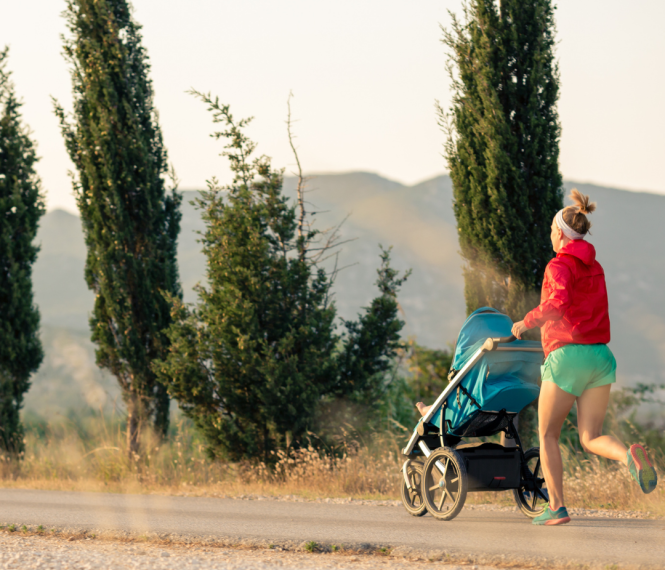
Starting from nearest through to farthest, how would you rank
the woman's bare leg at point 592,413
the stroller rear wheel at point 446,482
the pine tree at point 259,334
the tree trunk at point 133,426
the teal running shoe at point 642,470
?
the teal running shoe at point 642,470 < the woman's bare leg at point 592,413 < the stroller rear wheel at point 446,482 < the pine tree at point 259,334 < the tree trunk at point 133,426

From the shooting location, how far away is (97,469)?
11055 millimetres

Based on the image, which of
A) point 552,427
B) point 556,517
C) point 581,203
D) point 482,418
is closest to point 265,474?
point 482,418

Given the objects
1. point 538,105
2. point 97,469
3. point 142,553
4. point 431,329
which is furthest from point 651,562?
point 431,329

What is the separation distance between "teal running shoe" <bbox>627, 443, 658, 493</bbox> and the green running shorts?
0.55 meters

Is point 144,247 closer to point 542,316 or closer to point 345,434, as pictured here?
point 345,434

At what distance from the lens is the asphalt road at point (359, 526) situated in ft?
15.5

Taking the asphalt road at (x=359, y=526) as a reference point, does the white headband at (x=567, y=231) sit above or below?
above

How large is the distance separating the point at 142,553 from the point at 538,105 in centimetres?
742

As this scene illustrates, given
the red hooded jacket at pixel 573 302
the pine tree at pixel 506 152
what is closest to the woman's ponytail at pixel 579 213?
the red hooded jacket at pixel 573 302

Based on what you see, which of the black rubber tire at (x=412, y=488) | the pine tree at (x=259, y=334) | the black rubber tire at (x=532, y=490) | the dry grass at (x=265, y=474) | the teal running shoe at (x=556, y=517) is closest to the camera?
the teal running shoe at (x=556, y=517)

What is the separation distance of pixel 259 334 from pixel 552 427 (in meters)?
4.85

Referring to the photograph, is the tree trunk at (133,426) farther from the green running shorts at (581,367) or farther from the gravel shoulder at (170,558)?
the green running shorts at (581,367)

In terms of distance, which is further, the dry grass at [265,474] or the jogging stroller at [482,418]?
the dry grass at [265,474]

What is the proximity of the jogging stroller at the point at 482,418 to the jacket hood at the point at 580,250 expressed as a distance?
2.46 ft
